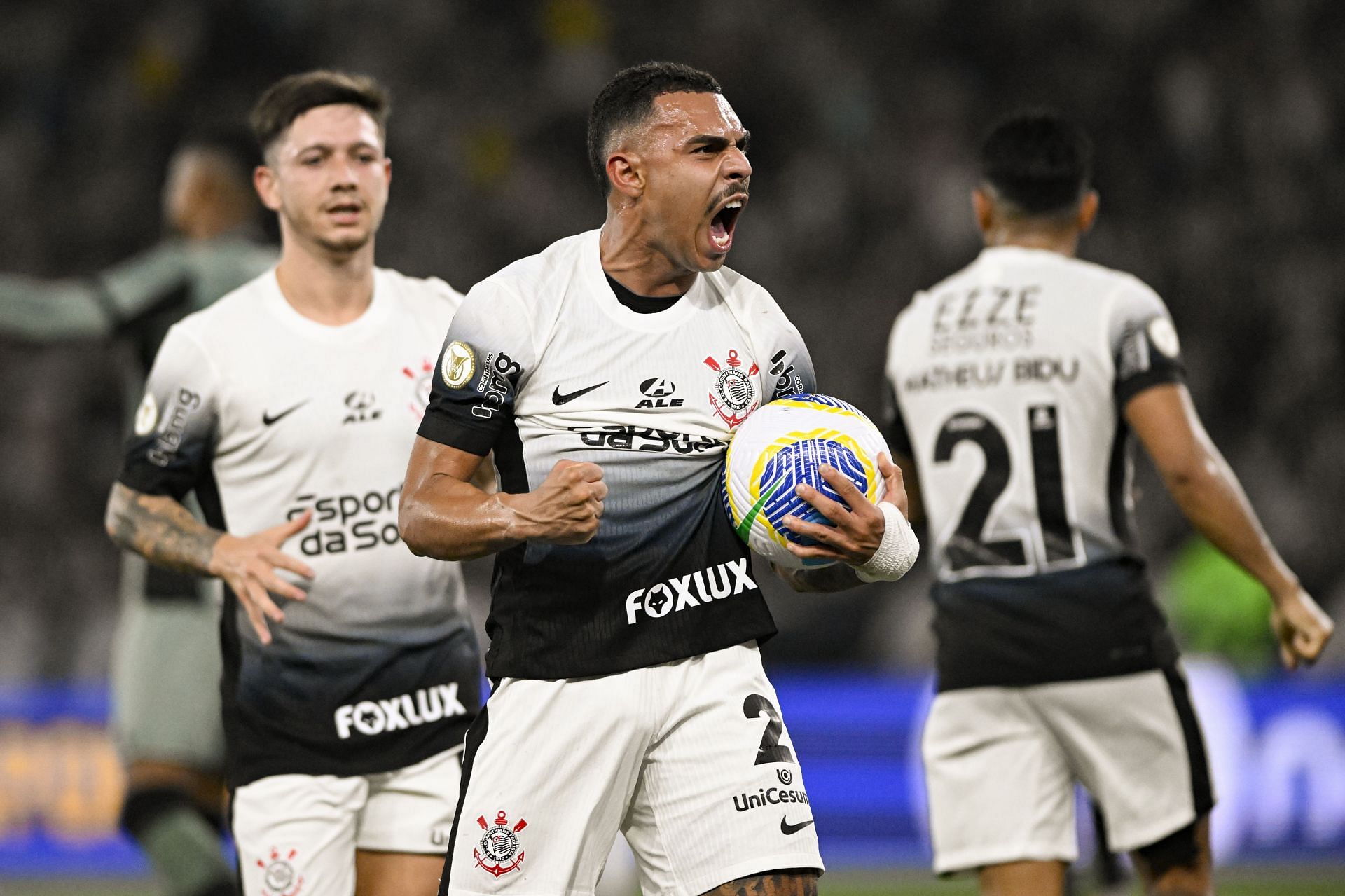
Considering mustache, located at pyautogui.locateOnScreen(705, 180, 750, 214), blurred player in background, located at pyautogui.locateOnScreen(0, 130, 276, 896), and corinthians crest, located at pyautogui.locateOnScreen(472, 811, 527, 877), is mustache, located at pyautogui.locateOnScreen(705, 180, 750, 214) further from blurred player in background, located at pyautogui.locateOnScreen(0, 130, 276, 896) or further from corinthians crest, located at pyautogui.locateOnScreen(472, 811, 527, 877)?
blurred player in background, located at pyautogui.locateOnScreen(0, 130, 276, 896)

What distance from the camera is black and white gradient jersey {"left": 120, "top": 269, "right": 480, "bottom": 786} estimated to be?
486cm

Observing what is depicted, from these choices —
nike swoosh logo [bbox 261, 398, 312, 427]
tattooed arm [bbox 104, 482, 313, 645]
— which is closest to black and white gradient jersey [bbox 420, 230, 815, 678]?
tattooed arm [bbox 104, 482, 313, 645]

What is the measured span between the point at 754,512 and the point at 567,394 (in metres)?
0.51

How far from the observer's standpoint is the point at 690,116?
13.4 ft

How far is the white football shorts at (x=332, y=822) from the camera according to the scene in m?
4.73

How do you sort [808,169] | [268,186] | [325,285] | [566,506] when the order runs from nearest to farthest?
[566,506]
[325,285]
[268,186]
[808,169]

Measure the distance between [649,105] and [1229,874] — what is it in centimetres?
751

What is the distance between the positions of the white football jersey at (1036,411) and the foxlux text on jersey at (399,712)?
1724 mm

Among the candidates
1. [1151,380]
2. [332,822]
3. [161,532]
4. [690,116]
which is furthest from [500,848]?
[1151,380]

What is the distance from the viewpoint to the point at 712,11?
16906mm

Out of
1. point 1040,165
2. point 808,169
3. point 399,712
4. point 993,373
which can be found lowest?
point 399,712

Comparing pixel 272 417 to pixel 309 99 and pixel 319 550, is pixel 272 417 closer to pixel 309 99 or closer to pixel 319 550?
pixel 319 550

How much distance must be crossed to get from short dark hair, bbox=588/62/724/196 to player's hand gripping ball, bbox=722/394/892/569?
72 cm

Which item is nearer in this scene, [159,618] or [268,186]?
[268,186]
